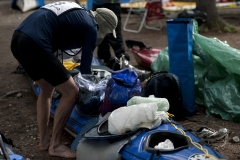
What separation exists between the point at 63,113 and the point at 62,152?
0.37 meters

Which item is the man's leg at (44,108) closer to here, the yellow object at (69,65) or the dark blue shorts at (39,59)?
the dark blue shorts at (39,59)

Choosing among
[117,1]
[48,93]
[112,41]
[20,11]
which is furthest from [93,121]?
[20,11]

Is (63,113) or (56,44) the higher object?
(56,44)

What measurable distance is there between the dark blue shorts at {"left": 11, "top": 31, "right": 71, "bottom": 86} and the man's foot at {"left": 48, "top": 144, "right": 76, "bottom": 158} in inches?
25.8

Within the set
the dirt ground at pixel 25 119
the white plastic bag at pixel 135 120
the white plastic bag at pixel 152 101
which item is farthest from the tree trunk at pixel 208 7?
the white plastic bag at pixel 135 120

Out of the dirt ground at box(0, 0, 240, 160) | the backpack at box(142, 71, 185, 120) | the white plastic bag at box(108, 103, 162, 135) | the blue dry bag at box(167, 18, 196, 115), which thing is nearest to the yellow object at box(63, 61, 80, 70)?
the dirt ground at box(0, 0, 240, 160)

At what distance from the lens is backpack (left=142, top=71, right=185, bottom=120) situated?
445 centimetres

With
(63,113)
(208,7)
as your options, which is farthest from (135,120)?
(208,7)

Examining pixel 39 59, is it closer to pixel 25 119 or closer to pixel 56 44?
pixel 56 44

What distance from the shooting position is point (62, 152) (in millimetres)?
3963

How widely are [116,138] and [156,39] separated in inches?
224

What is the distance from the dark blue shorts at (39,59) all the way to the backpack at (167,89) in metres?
1.08

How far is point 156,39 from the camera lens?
29.0 feet

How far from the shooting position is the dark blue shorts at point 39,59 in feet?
12.1
